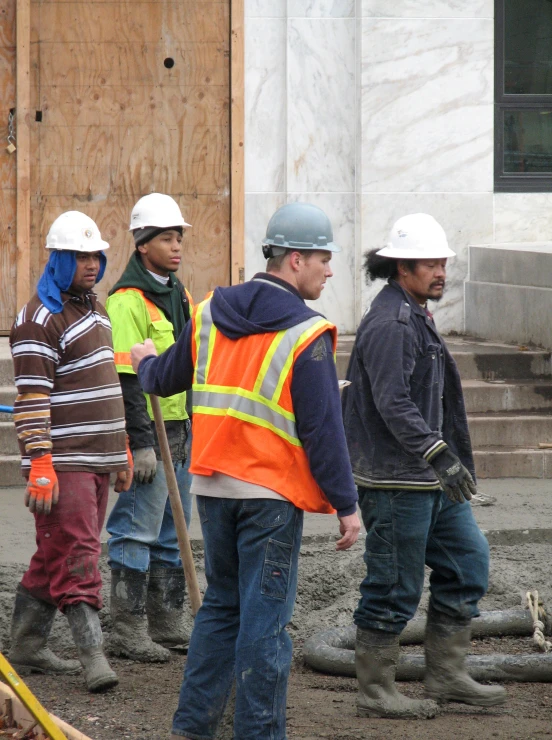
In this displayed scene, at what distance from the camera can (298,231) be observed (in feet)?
13.6

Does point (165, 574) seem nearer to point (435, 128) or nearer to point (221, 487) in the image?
point (221, 487)

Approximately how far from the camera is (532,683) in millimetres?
5461

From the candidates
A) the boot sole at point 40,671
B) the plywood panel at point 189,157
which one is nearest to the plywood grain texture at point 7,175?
the plywood panel at point 189,157

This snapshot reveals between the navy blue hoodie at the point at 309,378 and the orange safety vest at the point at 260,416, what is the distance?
3 cm

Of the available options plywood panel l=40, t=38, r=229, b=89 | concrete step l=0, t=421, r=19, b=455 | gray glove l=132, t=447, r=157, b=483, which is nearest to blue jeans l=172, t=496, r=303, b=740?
gray glove l=132, t=447, r=157, b=483

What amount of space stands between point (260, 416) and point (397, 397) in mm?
823

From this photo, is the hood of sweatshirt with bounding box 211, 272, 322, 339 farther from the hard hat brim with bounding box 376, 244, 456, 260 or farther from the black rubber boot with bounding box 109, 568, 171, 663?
the black rubber boot with bounding box 109, 568, 171, 663

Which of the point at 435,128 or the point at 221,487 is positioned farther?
the point at 435,128

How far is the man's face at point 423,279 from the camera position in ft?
16.3

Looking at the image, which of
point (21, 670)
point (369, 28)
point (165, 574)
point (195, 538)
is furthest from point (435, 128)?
point (21, 670)

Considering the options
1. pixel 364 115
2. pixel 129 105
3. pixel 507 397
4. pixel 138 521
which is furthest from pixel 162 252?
pixel 364 115

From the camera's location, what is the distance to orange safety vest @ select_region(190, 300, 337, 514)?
13.2 ft

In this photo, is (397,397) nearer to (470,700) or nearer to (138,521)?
(470,700)

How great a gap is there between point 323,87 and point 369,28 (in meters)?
0.65
